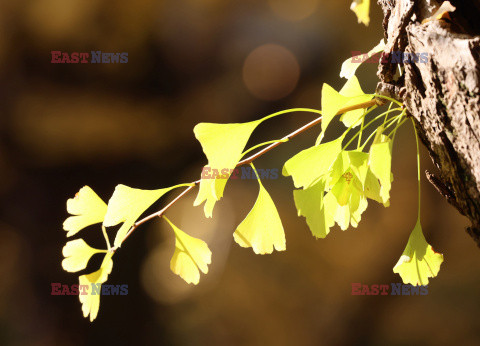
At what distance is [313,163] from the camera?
1.11ft

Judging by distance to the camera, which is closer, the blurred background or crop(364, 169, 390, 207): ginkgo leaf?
crop(364, 169, 390, 207): ginkgo leaf

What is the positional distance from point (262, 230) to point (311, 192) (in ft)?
0.20

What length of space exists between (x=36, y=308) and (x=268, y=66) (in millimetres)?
1265

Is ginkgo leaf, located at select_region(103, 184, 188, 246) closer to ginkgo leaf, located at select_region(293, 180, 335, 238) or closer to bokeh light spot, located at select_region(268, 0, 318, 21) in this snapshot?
ginkgo leaf, located at select_region(293, 180, 335, 238)

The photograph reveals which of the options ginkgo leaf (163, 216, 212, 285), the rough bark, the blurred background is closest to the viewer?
the rough bark

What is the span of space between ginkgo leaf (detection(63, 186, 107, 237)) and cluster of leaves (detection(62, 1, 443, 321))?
1 centimetres

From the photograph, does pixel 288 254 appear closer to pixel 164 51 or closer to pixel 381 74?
pixel 164 51

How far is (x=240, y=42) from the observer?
1539 millimetres

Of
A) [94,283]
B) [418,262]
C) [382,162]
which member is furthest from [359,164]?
[94,283]

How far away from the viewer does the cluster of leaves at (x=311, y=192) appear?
1.06 feet

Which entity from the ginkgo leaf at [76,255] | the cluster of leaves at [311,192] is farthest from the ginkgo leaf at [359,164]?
the ginkgo leaf at [76,255]

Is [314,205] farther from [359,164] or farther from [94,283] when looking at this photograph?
[94,283]

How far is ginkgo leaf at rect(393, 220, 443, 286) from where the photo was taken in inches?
14.5

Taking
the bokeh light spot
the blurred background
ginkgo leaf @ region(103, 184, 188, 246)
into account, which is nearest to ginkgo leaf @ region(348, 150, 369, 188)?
ginkgo leaf @ region(103, 184, 188, 246)
